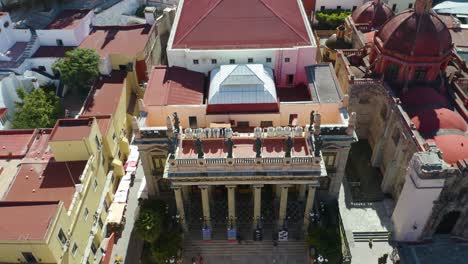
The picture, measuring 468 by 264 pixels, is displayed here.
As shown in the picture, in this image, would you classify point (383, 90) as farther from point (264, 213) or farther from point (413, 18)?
point (264, 213)

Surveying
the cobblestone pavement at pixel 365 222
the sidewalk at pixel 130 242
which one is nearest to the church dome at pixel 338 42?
the cobblestone pavement at pixel 365 222

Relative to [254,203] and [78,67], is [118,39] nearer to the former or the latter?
[78,67]

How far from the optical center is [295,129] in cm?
4594

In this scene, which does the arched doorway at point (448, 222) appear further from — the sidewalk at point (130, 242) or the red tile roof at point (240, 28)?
the sidewalk at point (130, 242)

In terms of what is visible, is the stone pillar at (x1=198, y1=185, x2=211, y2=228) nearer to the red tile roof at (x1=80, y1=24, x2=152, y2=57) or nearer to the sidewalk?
the sidewalk

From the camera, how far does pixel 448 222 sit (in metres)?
50.1

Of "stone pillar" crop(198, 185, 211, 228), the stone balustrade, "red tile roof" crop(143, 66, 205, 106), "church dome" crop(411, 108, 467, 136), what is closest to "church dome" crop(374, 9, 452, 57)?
"church dome" crop(411, 108, 467, 136)

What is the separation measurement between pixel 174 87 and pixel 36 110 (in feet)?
72.5

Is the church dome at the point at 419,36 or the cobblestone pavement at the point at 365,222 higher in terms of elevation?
the church dome at the point at 419,36

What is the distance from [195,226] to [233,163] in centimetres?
1342

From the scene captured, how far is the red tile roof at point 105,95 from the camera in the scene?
5819 centimetres

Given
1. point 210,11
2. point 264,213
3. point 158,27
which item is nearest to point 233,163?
point 264,213

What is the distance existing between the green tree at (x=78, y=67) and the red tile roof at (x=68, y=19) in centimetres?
931

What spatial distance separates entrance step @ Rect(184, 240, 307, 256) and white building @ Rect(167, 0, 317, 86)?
2247 cm
